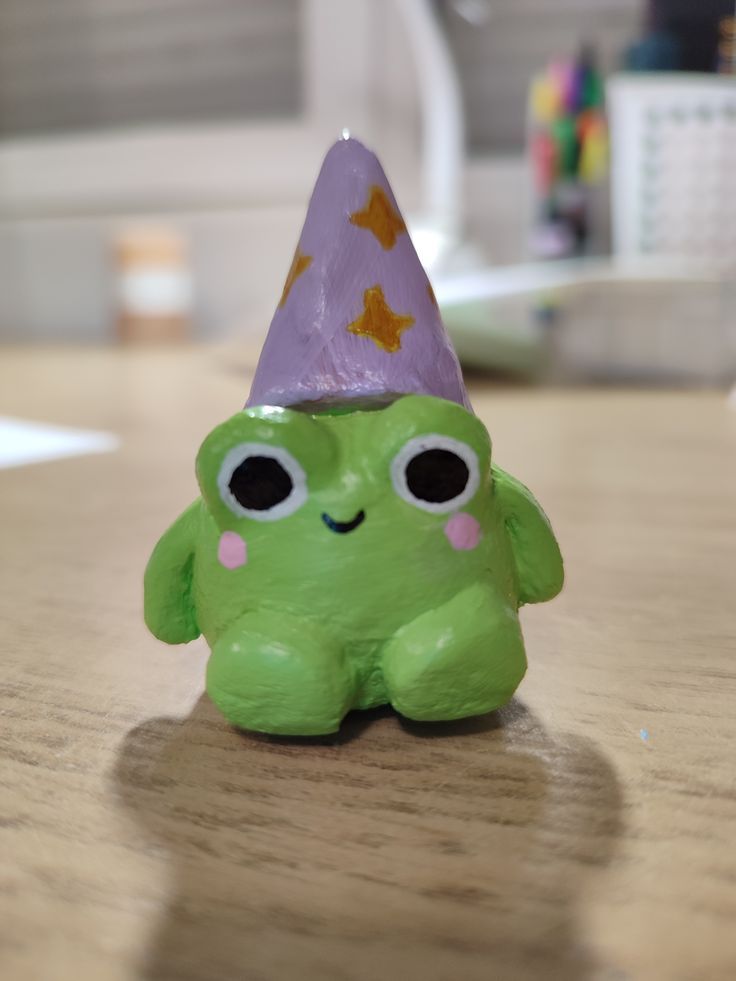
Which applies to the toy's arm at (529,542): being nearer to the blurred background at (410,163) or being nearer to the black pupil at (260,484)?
the black pupil at (260,484)

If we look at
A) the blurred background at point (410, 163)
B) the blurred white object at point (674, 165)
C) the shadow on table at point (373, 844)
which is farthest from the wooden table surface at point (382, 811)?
the blurred white object at point (674, 165)

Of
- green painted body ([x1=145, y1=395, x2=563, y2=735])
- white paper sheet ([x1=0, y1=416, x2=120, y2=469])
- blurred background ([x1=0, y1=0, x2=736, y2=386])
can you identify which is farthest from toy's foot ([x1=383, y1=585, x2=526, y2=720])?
blurred background ([x1=0, y1=0, x2=736, y2=386])

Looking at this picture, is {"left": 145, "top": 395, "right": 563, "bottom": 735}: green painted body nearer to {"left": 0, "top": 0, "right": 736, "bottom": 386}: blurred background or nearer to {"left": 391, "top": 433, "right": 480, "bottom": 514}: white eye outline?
{"left": 391, "top": 433, "right": 480, "bottom": 514}: white eye outline

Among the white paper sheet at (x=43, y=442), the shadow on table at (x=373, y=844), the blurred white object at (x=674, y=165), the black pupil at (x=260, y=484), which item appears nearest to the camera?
the shadow on table at (x=373, y=844)

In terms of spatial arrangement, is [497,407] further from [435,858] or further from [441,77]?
[435,858]

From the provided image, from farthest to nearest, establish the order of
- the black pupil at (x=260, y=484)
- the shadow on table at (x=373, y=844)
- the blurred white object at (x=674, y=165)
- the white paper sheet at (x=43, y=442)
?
1. the blurred white object at (x=674, y=165)
2. the white paper sheet at (x=43, y=442)
3. the black pupil at (x=260, y=484)
4. the shadow on table at (x=373, y=844)

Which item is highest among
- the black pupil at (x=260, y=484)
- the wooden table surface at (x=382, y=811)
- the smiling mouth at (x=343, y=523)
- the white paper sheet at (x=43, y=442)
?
the black pupil at (x=260, y=484)

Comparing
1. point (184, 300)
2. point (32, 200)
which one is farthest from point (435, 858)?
point (32, 200)

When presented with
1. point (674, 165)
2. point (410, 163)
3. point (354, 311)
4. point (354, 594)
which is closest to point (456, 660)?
point (354, 594)
